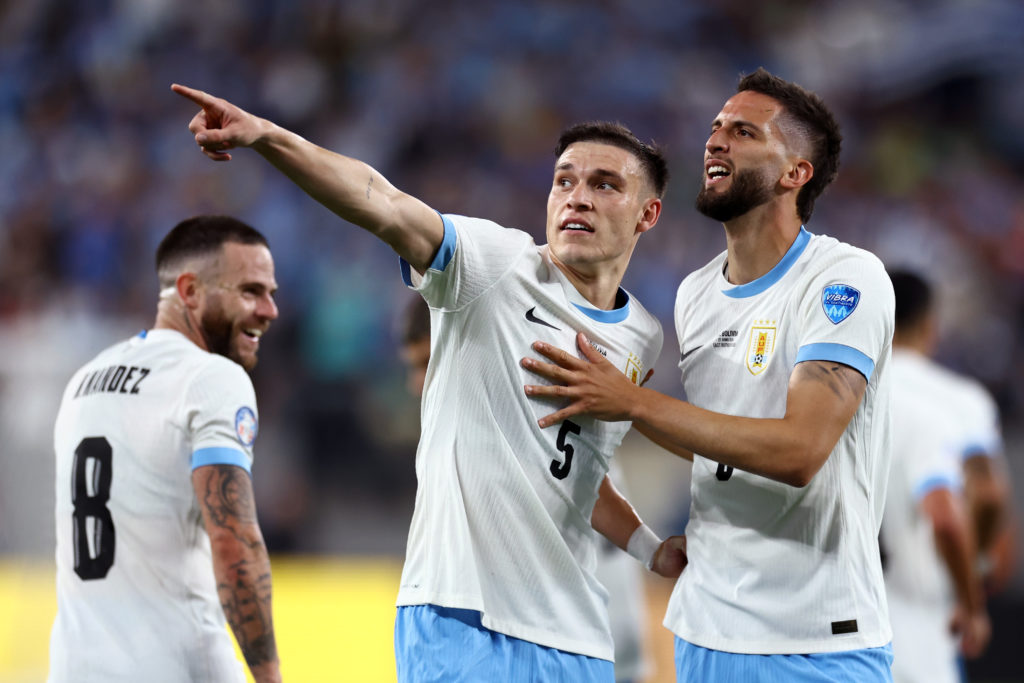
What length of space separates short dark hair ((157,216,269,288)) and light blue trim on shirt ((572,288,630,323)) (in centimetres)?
144

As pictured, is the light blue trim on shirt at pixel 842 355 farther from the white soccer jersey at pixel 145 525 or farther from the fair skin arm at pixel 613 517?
the white soccer jersey at pixel 145 525

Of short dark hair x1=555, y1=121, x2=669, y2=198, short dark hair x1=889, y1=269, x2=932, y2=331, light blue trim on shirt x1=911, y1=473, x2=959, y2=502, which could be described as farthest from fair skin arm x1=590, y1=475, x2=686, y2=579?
short dark hair x1=889, y1=269, x2=932, y2=331

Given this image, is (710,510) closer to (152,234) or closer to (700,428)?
A: (700,428)

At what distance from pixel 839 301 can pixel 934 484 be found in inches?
99.3

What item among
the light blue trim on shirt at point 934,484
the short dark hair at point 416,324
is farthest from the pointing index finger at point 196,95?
the light blue trim on shirt at point 934,484

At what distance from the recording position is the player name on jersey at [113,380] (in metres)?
3.98

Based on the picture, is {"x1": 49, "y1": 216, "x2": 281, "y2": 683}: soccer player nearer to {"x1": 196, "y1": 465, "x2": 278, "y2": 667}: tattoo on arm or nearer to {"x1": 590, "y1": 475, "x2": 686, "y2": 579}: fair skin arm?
{"x1": 196, "y1": 465, "x2": 278, "y2": 667}: tattoo on arm

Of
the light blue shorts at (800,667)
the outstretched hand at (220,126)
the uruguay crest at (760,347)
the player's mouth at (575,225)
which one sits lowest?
the light blue shorts at (800,667)

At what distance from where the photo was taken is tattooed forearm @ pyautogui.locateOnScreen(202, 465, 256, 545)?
12.5 feet

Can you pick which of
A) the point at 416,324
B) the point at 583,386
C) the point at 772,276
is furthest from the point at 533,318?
the point at 416,324

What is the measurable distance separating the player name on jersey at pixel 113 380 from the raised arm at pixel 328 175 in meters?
1.26

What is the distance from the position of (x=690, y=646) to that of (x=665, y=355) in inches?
265

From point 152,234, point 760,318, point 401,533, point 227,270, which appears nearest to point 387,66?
point 152,234

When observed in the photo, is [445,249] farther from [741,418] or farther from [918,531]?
[918,531]
